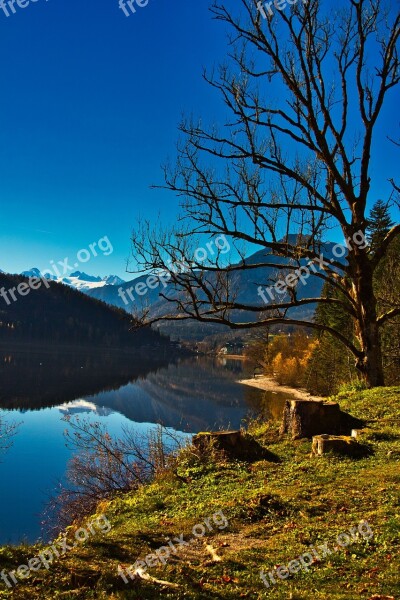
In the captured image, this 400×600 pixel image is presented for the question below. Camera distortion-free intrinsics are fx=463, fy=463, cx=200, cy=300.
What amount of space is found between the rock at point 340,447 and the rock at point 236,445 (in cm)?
108

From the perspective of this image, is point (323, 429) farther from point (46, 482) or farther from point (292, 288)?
point (46, 482)

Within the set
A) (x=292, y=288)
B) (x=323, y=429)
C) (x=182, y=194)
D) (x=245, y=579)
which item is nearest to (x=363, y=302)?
(x=292, y=288)

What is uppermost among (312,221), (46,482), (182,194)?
(182,194)

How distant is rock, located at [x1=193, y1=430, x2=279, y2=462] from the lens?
1066 cm

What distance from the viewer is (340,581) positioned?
15.8 feet

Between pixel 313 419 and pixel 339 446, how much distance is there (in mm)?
1872

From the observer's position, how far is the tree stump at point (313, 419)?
11.8 meters

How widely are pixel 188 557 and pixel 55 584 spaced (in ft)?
5.52

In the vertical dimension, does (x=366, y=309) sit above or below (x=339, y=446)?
above
